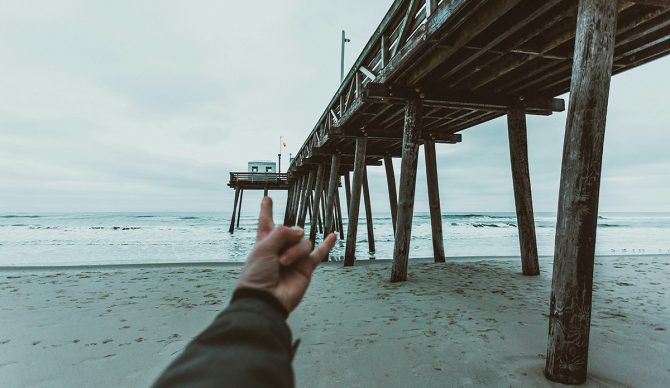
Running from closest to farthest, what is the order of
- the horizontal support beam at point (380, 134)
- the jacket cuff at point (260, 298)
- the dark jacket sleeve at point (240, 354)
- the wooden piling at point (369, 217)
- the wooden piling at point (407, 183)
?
1. the dark jacket sleeve at point (240, 354)
2. the jacket cuff at point (260, 298)
3. the wooden piling at point (407, 183)
4. the horizontal support beam at point (380, 134)
5. the wooden piling at point (369, 217)

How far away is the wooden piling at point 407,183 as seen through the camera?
21.4ft

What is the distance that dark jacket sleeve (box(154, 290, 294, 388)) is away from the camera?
0.69 meters

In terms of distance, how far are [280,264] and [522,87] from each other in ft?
22.4

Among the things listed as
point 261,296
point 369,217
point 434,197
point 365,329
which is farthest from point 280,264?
point 369,217

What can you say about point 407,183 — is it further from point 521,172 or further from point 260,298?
point 260,298

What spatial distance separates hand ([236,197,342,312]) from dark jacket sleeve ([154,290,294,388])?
63mm

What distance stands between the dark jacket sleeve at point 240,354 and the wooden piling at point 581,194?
2.49m

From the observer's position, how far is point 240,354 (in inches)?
29.4

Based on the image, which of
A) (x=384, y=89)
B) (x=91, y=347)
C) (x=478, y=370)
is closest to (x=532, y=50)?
(x=384, y=89)

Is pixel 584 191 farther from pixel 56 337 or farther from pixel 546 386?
pixel 56 337

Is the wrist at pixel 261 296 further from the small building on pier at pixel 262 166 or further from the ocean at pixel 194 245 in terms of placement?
the small building on pier at pixel 262 166

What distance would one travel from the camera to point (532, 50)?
16.3 ft

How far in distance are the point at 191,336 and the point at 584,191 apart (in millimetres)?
3763

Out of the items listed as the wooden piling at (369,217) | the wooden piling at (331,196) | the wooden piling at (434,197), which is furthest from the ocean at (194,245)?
the wooden piling at (434,197)
